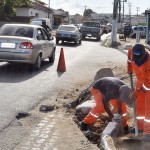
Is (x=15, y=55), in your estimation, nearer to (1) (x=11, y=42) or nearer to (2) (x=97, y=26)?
(1) (x=11, y=42)

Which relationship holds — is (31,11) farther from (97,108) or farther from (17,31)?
Answer: (97,108)

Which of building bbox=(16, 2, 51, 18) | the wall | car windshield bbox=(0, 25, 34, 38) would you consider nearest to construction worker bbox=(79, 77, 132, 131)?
car windshield bbox=(0, 25, 34, 38)

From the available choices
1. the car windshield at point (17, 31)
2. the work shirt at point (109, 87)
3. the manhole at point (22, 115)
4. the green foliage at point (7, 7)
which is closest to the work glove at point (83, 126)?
the work shirt at point (109, 87)

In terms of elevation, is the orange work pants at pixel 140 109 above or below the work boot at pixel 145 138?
above

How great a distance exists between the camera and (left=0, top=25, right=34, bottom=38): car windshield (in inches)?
511

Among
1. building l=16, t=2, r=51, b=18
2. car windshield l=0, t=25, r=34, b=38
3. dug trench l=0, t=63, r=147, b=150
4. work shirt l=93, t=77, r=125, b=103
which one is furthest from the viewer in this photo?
building l=16, t=2, r=51, b=18

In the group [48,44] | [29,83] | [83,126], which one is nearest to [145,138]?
[83,126]

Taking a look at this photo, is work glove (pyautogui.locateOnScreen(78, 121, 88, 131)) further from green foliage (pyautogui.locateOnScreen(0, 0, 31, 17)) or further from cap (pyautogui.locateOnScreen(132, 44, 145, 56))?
green foliage (pyautogui.locateOnScreen(0, 0, 31, 17))

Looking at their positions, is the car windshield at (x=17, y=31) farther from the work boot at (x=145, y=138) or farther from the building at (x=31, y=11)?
the building at (x=31, y=11)

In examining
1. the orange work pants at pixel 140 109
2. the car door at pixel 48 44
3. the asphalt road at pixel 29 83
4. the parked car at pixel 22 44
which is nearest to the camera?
the orange work pants at pixel 140 109

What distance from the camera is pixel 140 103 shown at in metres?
6.82

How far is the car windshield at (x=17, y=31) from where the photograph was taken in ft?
42.6

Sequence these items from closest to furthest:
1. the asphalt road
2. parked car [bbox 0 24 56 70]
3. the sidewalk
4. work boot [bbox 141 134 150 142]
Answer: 1. the sidewalk
2. work boot [bbox 141 134 150 142]
3. the asphalt road
4. parked car [bbox 0 24 56 70]

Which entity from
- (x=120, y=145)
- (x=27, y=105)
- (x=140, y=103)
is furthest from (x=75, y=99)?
(x=120, y=145)
